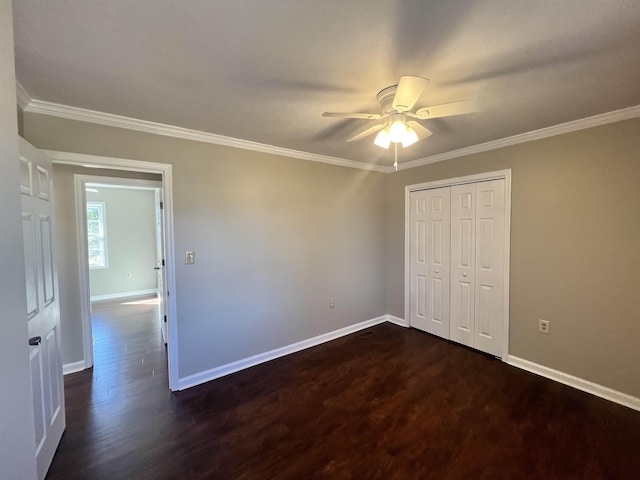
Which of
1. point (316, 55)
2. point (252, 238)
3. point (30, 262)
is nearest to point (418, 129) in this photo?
point (316, 55)

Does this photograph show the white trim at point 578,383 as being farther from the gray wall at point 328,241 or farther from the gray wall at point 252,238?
the gray wall at point 252,238

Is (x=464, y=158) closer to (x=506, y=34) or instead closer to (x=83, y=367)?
(x=506, y=34)

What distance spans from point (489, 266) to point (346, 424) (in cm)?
229

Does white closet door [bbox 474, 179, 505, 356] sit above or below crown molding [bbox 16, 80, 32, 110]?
below

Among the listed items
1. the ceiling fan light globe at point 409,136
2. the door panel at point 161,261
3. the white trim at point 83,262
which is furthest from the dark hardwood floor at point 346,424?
the ceiling fan light globe at point 409,136

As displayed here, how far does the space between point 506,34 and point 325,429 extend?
2.66m

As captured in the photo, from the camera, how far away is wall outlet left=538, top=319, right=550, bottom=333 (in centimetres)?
273

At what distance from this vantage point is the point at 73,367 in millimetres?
2926

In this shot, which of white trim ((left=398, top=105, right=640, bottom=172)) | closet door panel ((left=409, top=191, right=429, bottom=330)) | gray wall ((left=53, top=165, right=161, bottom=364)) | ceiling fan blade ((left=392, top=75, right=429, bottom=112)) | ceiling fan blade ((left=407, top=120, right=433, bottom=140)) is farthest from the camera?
closet door panel ((left=409, top=191, right=429, bottom=330))

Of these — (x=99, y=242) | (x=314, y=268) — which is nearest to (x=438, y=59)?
(x=314, y=268)

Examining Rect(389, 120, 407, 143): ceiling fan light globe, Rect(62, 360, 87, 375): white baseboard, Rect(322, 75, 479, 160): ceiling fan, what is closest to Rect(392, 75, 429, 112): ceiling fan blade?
Rect(322, 75, 479, 160): ceiling fan

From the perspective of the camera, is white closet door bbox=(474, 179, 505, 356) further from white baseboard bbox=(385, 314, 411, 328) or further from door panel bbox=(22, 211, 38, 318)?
door panel bbox=(22, 211, 38, 318)

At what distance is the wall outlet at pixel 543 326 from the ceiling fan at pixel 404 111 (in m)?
2.31

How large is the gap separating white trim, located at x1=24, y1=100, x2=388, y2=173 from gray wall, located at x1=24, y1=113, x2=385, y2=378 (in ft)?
0.16
